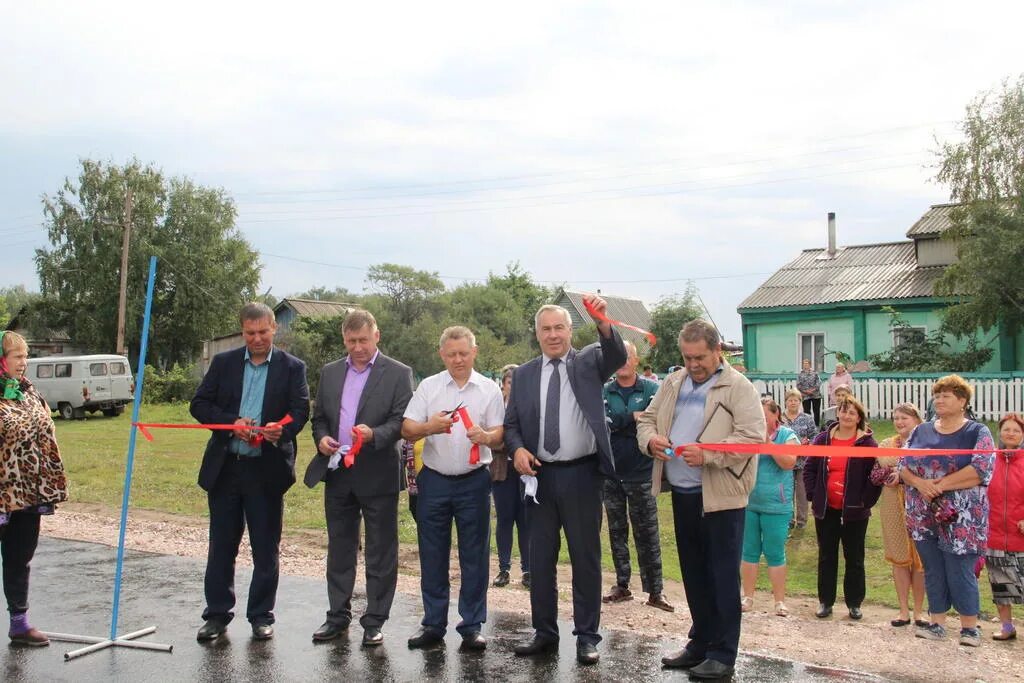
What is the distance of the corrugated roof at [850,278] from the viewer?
2939 centimetres

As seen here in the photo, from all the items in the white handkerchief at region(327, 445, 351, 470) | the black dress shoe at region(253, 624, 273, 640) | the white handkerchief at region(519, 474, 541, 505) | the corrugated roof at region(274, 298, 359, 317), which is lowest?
the black dress shoe at region(253, 624, 273, 640)

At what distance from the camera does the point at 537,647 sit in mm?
5980

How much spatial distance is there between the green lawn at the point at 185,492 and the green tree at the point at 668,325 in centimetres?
1399

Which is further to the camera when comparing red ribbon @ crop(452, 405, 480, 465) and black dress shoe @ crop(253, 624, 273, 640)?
black dress shoe @ crop(253, 624, 273, 640)

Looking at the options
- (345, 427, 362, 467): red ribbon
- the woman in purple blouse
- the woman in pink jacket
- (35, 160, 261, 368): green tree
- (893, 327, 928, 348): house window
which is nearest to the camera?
(345, 427, 362, 467): red ribbon

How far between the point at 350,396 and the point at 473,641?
1844 millimetres

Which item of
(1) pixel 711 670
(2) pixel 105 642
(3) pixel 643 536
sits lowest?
(2) pixel 105 642

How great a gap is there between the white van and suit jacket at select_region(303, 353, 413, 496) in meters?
28.7

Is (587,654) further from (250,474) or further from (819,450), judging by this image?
(250,474)

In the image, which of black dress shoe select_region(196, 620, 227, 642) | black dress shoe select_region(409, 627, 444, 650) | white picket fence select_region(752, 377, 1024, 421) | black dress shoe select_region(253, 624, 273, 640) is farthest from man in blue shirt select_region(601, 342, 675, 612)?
white picket fence select_region(752, 377, 1024, 421)

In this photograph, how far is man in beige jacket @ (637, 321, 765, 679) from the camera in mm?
5555

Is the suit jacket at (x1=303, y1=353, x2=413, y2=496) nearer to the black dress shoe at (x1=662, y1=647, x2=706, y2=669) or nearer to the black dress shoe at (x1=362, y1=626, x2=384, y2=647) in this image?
the black dress shoe at (x1=362, y1=626, x2=384, y2=647)

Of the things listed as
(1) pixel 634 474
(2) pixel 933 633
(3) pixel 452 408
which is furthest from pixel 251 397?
(2) pixel 933 633

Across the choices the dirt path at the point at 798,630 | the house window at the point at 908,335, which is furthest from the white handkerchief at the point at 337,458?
the house window at the point at 908,335
